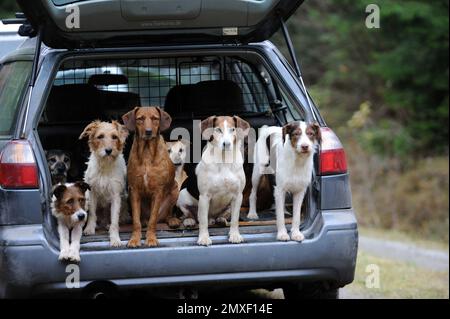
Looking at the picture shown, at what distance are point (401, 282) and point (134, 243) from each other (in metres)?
4.44

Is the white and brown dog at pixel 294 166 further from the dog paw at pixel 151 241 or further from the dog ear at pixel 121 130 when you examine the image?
the dog ear at pixel 121 130

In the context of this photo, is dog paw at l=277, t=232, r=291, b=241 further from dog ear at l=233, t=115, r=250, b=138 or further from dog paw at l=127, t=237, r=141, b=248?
dog paw at l=127, t=237, r=141, b=248

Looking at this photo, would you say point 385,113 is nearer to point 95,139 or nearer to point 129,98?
point 129,98

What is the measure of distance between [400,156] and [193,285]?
12.4 meters

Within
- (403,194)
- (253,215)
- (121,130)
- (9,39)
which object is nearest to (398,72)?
(403,194)

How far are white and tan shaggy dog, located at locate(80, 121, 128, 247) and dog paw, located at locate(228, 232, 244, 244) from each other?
0.88 m

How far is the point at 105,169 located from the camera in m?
6.48

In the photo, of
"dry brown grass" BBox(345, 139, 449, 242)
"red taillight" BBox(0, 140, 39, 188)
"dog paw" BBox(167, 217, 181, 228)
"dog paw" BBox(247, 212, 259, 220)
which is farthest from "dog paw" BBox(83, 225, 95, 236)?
"dry brown grass" BBox(345, 139, 449, 242)

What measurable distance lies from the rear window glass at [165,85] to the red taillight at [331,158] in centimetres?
168

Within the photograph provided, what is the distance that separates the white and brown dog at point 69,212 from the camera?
5758mm

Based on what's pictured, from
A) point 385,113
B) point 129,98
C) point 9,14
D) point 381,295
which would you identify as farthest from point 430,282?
point 9,14

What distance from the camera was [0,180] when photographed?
5656 millimetres

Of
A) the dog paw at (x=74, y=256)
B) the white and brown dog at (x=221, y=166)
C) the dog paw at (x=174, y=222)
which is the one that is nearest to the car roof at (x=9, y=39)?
the dog paw at (x=174, y=222)

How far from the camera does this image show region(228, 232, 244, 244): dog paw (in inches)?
229
